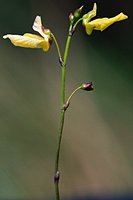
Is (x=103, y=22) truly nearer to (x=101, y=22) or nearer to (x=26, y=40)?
(x=101, y=22)

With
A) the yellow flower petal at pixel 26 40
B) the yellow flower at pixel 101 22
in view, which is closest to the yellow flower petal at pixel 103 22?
the yellow flower at pixel 101 22

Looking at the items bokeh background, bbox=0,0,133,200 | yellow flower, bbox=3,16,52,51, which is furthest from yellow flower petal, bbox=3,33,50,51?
bokeh background, bbox=0,0,133,200

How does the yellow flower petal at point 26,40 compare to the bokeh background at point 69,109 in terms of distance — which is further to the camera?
the bokeh background at point 69,109

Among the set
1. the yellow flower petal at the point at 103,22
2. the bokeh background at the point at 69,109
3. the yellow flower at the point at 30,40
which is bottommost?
the bokeh background at the point at 69,109

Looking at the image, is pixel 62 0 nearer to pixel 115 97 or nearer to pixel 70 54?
pixel 70 54

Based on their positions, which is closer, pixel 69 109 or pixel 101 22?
pixel 101 22

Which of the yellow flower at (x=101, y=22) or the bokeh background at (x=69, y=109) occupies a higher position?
the yellow flower at (x=101, y=22)

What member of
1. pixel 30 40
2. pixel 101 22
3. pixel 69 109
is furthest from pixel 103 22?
pixel 69 109

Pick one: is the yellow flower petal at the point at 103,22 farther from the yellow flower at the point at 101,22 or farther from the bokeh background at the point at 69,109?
the bokeh background at the point at 69,109
